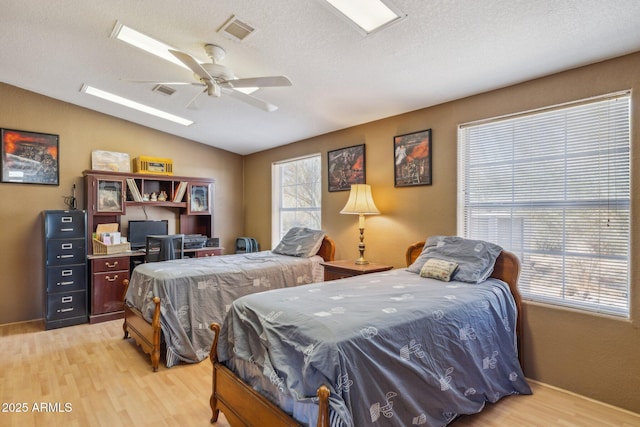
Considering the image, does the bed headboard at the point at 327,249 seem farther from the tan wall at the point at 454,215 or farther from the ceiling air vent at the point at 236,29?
the ceiling air vent at the point at 236,29

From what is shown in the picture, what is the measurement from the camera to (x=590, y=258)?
242 centimetres

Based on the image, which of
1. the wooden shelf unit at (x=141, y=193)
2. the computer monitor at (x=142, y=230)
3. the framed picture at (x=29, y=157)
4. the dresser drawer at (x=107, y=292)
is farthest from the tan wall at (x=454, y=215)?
the framed picture at (x=29, y=157)

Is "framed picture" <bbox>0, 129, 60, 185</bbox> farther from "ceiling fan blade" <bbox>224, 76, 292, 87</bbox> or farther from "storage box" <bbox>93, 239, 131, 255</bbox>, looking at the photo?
"ceiling fan blade" <bbox>224, 76, 292, 87</bbox>

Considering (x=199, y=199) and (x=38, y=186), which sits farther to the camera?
(x=199, y=199)

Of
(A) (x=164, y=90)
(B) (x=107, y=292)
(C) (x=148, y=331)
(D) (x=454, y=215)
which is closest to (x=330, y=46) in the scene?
(D) (x=454, y=215)

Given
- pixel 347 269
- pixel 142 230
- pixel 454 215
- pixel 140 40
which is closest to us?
pixel 140 40

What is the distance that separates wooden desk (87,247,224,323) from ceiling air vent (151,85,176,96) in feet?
6.60

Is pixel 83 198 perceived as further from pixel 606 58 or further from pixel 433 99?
pixel 606 58

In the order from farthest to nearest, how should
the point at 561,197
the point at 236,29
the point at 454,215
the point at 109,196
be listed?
1. the point at 109,196
2. the point at 454,215
3. the point at 561,197
4. the point at 236,29

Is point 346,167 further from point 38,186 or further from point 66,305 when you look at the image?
point 38,186

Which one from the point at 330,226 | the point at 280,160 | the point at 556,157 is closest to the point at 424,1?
the point at 556,157

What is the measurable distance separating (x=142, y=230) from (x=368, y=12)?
4110mm

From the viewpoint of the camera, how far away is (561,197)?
100 inches

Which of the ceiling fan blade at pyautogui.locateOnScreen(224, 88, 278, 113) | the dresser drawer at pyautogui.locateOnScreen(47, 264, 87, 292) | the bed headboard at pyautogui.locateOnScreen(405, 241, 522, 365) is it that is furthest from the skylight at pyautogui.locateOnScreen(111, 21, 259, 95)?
the bed headboard at pyautogui.locateOnScreen(405, 241, 522, 365)
